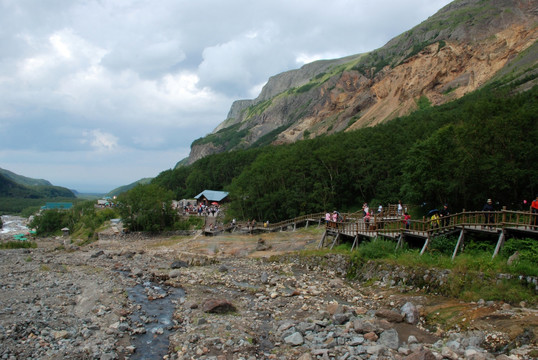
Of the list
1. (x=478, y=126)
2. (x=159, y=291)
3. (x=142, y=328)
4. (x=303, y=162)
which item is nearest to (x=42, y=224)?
(x=303, y=162)

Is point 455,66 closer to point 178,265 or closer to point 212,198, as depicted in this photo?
point 212,198

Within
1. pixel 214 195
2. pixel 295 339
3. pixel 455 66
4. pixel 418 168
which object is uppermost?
pixel 455 66

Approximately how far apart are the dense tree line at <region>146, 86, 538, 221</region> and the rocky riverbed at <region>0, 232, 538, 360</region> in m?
15.7

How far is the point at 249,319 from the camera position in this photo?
14633mm

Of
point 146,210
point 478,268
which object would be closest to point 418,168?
point 478,268

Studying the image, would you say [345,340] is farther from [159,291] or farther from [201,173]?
[201,173]

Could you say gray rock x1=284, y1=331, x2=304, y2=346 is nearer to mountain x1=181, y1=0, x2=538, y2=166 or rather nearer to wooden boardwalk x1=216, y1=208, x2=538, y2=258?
wooden boardwalk x1=216, y1=208, x2=538, y2=258

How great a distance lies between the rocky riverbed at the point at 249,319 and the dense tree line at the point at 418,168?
1567 centimetres

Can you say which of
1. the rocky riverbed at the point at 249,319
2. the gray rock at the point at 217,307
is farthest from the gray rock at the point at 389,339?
the gray rock at the point at 217,307

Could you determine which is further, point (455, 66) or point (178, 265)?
point (455, 66)

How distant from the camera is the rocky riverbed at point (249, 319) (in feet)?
35.6

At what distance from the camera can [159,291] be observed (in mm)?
20734

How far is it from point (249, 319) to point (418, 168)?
27.0 meters

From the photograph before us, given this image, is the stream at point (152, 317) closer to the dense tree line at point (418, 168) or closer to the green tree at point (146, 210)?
the dense tree line at point (418, 168)
